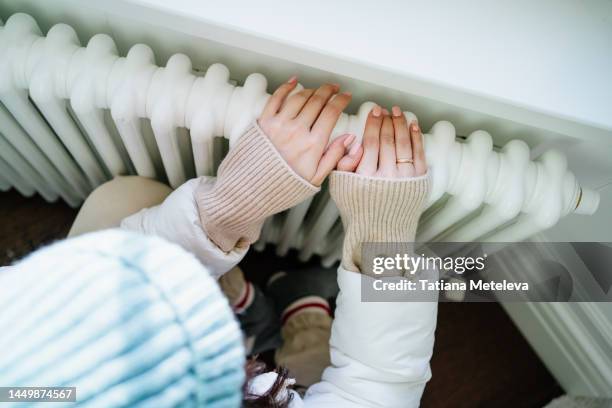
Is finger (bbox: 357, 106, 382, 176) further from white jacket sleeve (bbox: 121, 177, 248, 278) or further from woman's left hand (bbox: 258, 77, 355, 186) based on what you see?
white jacket sleeve (bbox: 121, 177, 248, 278)

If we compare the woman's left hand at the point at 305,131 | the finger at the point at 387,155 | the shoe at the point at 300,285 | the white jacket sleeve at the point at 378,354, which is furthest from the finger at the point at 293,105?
the shoe at the point at 300,285

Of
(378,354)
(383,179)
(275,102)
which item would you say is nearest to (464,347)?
(378,354)

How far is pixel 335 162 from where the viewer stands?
0.53 m

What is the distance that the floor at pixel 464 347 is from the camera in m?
0.98

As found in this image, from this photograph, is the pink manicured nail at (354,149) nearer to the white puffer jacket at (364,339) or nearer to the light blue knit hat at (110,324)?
the white puffer jacket at (364,339)

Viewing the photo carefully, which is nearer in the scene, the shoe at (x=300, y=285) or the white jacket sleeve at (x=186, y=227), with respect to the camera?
the white jacket sleeve at (x=186, y=227)

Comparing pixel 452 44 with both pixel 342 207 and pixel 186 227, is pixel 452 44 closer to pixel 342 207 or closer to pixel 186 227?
pixel 342 207

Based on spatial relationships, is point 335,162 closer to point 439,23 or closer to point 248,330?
point 439,23

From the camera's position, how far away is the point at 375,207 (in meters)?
0.54

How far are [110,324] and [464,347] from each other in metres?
0.93

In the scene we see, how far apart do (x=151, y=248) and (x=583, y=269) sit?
0.79 meters

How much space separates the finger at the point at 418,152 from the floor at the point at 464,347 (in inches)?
22.6

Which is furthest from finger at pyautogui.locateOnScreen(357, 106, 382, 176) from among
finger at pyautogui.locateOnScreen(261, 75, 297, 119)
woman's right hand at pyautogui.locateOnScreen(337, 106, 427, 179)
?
finger at pyautogui.locateOnScreen(261, 75, 297, 119)

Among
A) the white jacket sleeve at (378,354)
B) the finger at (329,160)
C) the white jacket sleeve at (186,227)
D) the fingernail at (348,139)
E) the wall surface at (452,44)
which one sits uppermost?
Result: the wall surface at (452,44)
